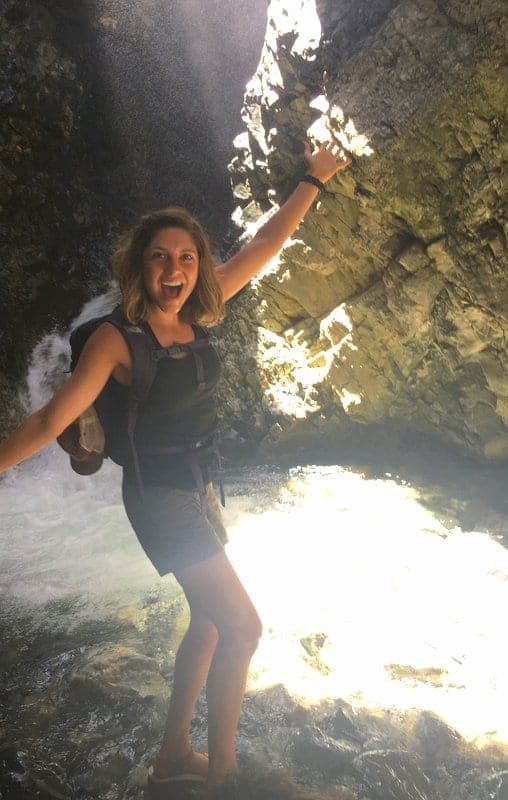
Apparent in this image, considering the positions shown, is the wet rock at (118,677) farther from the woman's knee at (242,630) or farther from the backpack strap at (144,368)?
the backpack strap at (144,368)

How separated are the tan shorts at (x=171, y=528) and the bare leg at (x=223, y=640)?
0.13 feet

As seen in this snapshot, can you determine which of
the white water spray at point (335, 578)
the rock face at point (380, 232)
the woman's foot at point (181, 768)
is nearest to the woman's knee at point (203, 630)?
the woman's foot at point (181, 768)

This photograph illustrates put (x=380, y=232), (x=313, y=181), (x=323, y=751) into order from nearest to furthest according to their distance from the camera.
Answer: (x=323, y=751) → (x=313, y=181) → (x=380, y=232)

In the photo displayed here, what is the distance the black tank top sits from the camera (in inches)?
64.5

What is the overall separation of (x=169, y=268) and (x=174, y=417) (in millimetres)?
A: 440

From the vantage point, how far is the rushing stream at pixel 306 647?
1923 mm

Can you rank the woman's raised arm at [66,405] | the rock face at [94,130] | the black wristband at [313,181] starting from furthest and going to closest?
the rock face at [94,130] → the black wristband at [313,181] → the woman's raised arm at [66,405]

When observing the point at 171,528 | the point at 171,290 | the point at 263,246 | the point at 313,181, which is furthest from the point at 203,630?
the point at 313,181

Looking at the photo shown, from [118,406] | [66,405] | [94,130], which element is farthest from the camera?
[94,130]

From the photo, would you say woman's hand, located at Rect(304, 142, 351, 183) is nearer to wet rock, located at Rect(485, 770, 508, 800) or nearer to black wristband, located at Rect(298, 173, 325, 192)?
black wristband, located at Rect(298, 173, 325, 192)

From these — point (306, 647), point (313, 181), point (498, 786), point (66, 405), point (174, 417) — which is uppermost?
point (313, 181)

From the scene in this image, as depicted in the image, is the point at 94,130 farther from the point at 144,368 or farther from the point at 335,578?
the point at 144,368

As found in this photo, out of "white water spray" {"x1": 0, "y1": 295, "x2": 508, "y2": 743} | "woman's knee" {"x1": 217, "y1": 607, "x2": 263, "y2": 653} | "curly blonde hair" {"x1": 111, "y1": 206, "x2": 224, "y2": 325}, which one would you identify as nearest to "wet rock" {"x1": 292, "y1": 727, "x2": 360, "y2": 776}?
"white water spray" {"x1": 0, "y1": 295, "x2": 508, "y2": 743}

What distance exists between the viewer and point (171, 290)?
1.67m
